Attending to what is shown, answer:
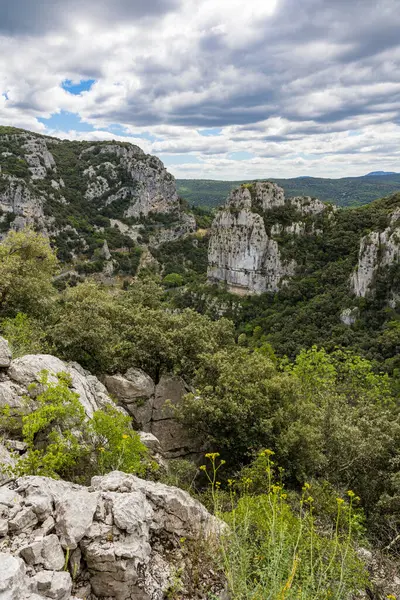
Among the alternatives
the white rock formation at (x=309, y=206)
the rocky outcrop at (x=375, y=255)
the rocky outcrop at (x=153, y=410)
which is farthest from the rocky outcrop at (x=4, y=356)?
the white rock formation at (x=309, y=206)

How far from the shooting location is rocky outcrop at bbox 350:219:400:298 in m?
59.6

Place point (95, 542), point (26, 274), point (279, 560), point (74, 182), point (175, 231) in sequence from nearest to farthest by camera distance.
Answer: point (279, 560) < point (95, 542) < point (26, 274) < point (74, 182) < point (175, 231)

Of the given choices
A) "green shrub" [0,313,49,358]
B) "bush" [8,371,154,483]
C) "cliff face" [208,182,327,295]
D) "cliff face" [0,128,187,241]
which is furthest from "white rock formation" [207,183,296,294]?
"bush" [8,371,154,483]

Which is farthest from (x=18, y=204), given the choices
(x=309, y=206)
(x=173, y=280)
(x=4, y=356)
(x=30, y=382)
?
(x=30, y=382)

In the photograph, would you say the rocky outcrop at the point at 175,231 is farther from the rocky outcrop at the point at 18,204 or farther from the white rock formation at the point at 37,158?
the white rock formation at the point at 37,158

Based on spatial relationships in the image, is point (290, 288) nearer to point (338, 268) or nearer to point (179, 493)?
point (338, 268)

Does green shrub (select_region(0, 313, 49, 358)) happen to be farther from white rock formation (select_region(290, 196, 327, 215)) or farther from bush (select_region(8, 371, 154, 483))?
white rock formation (select_region(290, 196, 327, 215))

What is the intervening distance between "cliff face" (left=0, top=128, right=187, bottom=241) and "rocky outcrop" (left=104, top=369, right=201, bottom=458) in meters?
92.4

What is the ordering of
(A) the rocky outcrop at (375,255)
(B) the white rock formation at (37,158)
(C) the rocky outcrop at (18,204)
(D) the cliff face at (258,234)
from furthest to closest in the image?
1. (B) the white rock formation at (37,158)
2. (C) the rocky outcrop at (18,204)
3. (D) the cliff face at (258,234)
4. (A) the rocky outcrop at (375,255)

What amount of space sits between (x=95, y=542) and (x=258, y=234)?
85.1 metres

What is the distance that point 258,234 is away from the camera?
87125 mm

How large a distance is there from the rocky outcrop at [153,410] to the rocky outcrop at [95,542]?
774 cm

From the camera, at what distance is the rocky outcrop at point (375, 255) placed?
5959cm

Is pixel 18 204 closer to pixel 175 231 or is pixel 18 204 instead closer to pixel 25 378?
pixel 175 231
